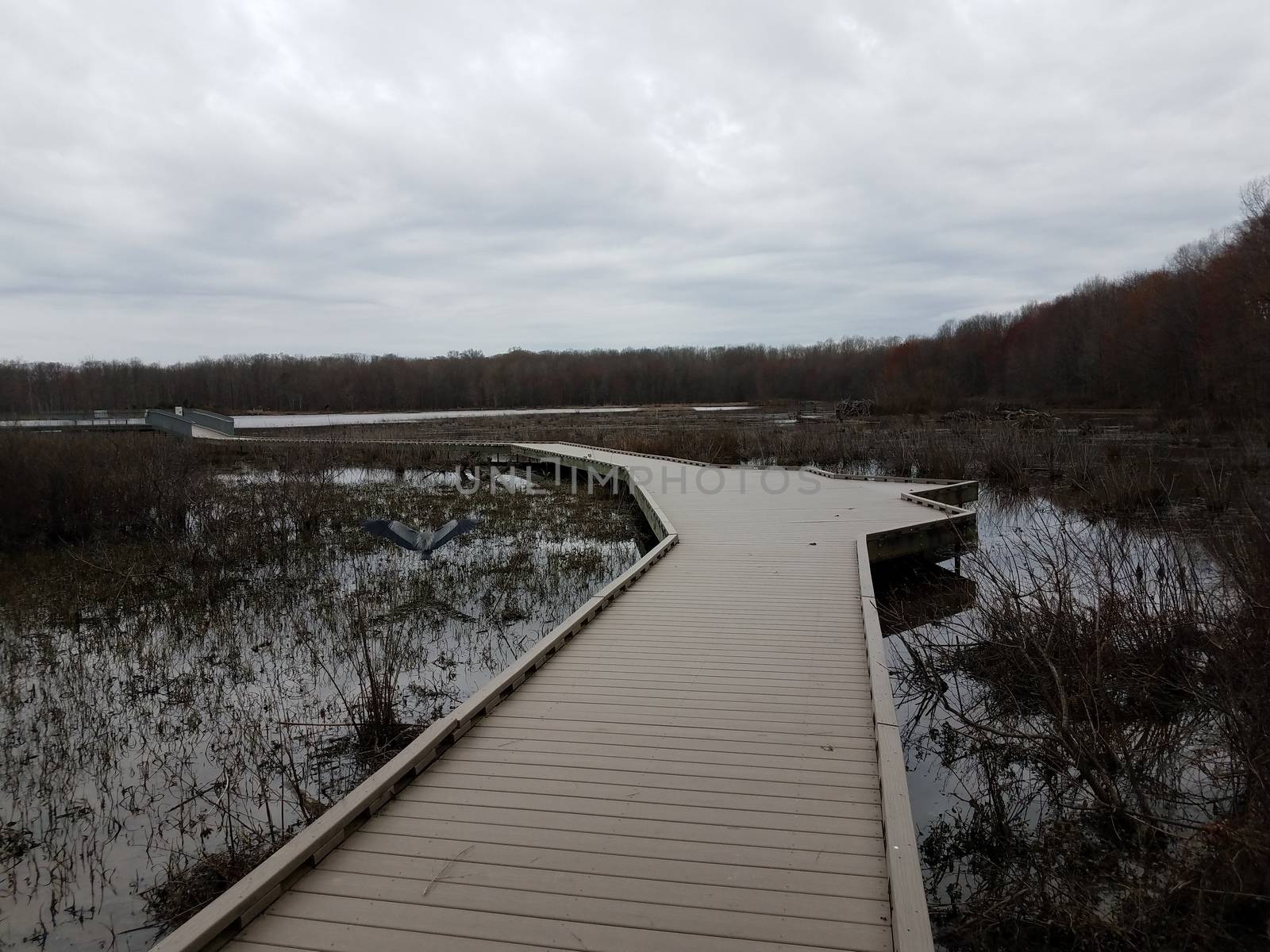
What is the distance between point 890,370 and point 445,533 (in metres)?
53.7

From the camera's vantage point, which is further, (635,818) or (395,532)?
(395,532)

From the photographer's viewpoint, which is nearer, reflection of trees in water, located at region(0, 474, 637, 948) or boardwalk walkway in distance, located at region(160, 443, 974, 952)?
boardwalk walkway in distance, located at region(160, 443, 974, 952)

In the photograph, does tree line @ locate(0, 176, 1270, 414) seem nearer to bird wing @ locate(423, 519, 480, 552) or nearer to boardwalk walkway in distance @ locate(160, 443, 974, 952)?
bird wing @ locate(423, 519, 480, 552)

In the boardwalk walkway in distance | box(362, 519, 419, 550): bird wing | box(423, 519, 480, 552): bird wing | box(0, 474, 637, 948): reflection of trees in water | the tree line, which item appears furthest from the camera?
the tree line

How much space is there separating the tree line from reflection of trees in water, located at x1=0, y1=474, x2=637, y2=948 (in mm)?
17856

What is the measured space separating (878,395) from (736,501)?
89.8ft

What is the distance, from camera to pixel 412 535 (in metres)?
9.23

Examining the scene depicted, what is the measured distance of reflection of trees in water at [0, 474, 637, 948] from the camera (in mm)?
3461

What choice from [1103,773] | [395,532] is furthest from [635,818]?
[395,532]

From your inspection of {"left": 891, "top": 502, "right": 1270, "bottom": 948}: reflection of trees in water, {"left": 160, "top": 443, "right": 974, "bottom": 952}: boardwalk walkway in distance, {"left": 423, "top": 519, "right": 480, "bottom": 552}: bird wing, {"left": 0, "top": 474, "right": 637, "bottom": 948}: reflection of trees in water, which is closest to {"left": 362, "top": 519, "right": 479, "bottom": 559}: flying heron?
{"left": 423, "top": 519, "right": 480, "bottom": 552}: bird wing

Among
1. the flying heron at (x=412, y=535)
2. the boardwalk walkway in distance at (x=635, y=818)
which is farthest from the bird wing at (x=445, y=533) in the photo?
the boardwalk walkway in distance at (x=635, y=818)

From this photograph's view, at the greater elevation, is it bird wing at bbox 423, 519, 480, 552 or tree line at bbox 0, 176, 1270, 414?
tree line at bbox 0, 176, 1270, 414

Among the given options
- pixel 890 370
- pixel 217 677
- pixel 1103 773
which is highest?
pixel 890 370

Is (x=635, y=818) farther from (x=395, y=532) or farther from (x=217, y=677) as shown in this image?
(x=395, y=532)
